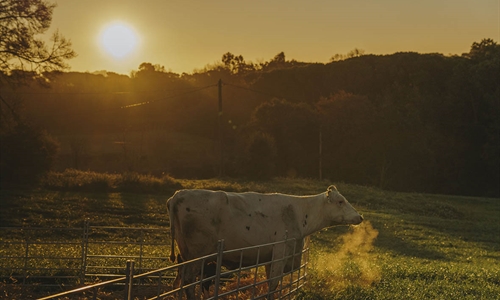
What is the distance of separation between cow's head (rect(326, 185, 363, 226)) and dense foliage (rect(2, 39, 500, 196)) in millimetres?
46918

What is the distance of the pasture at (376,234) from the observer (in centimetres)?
1352

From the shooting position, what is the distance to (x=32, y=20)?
123 ft

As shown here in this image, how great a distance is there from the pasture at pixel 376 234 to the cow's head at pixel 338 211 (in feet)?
3.90

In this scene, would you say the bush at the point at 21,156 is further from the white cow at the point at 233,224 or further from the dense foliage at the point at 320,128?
the white cow at the point at 233,224

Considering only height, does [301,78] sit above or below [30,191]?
above

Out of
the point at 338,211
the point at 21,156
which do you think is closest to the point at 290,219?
the point at 338,211

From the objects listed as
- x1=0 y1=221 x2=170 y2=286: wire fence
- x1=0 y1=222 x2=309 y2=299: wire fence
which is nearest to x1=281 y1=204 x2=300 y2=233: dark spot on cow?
x1=0 y1=222 x2=309 y2=299: wire fence

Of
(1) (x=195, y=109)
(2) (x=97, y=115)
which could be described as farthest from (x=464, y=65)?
(2) (x=97, y=115)

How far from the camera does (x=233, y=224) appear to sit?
474 inches

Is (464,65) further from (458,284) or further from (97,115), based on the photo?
(458,284)

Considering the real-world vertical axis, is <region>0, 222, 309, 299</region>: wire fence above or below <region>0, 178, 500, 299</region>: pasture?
above

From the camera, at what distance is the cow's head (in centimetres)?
1416

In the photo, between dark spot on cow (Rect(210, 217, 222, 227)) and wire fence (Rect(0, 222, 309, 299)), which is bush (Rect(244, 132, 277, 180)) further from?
dark spot on cow (Rect(210, 217, 222, 227))

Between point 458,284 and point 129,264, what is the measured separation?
9796 mm
